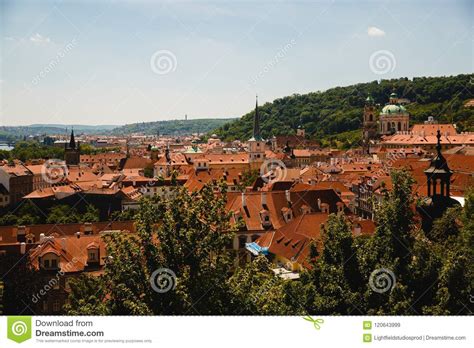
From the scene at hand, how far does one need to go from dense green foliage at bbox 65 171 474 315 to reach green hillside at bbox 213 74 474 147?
66.1m

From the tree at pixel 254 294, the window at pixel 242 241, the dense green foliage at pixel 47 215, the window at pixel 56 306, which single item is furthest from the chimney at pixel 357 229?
the dense green foliage at pixel 47 215

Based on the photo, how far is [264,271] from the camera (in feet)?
24.4

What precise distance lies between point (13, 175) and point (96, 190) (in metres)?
5.14

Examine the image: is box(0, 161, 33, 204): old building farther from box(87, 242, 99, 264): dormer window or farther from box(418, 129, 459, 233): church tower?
box(418, 129, 459, 233): church tower

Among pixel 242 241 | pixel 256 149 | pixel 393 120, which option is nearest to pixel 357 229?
pixel 242 241

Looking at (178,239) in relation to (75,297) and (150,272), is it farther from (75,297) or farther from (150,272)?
(75,297)

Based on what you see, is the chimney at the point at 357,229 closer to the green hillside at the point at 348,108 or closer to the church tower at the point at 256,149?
the church tower at the point at 256,149

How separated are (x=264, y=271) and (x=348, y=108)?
8357 cm

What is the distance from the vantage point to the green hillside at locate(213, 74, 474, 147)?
3031 inches

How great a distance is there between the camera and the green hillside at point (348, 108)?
7700cm

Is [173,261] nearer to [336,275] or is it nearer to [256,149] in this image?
[336,275]

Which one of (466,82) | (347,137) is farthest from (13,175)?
(466,82)

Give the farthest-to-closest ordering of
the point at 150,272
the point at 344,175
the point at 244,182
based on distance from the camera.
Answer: the point at 244,182 → the point at 344,175 → the point at 150,272
